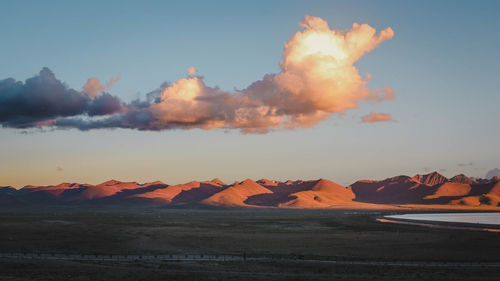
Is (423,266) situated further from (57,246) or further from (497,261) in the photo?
(57,246)

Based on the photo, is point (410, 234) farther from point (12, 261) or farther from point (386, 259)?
point (12, 261)

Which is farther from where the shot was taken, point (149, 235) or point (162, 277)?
point (149, 235)

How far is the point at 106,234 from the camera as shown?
79312 mm

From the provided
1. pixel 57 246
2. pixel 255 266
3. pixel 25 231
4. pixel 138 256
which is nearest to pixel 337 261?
pixel 255 266

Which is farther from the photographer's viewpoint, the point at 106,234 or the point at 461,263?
the point at 106,234

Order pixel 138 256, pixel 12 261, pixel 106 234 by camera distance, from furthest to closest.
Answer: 1. pixel 106 234
2. pixel 138 256
3. pixel 12 261

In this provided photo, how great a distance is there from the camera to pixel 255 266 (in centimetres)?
4559

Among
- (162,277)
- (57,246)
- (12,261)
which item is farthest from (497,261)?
(57,246)

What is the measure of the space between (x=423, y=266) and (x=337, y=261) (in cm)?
885

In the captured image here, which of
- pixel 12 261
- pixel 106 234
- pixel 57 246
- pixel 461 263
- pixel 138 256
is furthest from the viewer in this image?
pixel 106 234

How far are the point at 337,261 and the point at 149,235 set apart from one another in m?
41.0

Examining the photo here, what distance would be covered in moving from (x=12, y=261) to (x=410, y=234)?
63.2 meters

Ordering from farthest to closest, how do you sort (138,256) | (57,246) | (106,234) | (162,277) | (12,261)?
(106,234) → (57,246) → (138,256) → (12,261) → (162,277)

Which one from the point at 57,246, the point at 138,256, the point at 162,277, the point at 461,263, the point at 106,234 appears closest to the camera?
the point at 162,277
